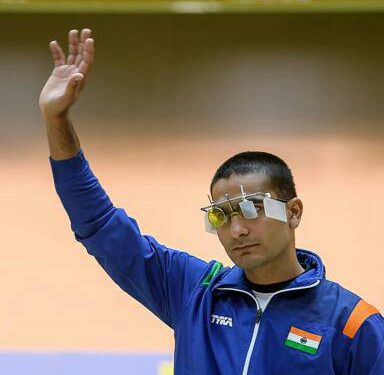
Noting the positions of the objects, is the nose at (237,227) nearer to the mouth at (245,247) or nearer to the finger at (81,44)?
the mouth at (245,247)

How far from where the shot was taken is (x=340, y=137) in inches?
Answer: 138

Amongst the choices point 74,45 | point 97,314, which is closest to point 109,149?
point 97,314

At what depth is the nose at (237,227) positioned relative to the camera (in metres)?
1.28

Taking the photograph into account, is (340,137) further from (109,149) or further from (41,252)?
(41,252)

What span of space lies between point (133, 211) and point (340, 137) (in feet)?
4.26

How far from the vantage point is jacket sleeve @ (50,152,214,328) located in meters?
1.32

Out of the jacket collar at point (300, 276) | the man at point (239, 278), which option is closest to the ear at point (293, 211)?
the man at point (239, 278)

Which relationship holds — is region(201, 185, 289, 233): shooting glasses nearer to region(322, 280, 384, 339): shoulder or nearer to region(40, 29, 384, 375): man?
region(40, 29, 384, 375): man

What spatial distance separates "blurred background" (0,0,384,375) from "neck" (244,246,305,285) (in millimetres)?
1904

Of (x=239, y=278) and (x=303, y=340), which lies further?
(x=239, y=278)

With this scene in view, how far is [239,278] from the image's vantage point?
1367mm

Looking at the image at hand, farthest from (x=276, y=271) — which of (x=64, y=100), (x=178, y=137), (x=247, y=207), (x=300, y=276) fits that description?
(x=178, y=137)

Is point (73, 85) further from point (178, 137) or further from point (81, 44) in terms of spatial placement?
point (178, 137)

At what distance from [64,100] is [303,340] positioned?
729mm
